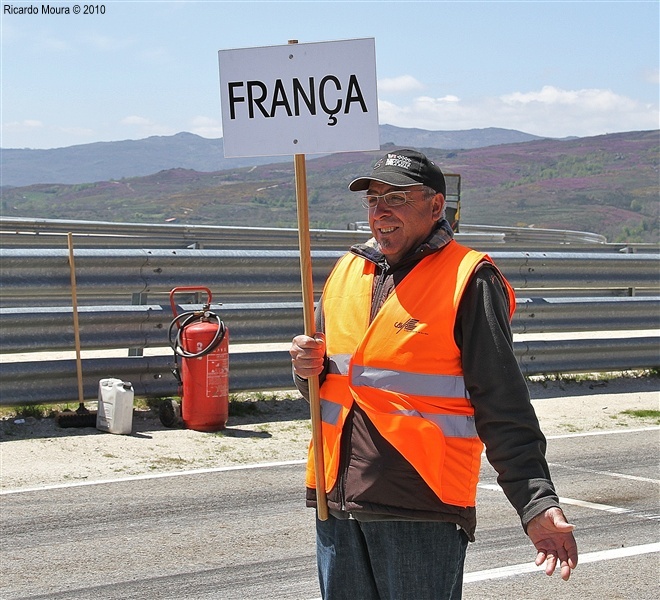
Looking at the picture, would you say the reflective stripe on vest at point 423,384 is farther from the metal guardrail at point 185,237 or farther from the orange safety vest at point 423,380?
the metal guardrail at point 185,237

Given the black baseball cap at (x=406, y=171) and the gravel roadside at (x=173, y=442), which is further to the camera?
the gravel roadside at (x=173, y=442)

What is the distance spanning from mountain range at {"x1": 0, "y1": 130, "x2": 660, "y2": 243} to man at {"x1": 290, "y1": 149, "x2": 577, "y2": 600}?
41.9 metres

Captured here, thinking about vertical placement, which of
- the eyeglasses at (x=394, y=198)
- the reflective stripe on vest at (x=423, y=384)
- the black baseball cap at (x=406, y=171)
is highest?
the black baseball cap at (x=406, y=171)

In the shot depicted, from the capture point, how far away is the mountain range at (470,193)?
52.0 metres

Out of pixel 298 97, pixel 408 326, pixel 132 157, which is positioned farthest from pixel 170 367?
pixel 132 157

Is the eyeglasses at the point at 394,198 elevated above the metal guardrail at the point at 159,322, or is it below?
above

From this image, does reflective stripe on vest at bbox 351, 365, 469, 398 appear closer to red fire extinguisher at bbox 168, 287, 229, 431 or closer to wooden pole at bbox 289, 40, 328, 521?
wooden pole at bbox 289, 40, 328, 521

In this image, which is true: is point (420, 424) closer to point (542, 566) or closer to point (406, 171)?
point (406, 171)

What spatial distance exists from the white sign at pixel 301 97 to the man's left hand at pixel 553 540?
1.37 metres

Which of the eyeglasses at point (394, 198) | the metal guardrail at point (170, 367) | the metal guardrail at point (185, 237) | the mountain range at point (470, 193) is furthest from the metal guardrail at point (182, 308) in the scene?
the mountain range at point (470, 193)

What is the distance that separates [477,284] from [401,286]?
0.78 ft

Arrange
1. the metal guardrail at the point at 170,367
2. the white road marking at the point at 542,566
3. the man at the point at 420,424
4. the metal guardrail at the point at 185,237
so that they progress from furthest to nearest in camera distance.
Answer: the metal guardrail at the point at 185,237
the metal guardrail at the point at 170,367
the white road marking at the point at 542,566
the man at the point at 420,424

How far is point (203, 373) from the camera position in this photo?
8523 millimetres

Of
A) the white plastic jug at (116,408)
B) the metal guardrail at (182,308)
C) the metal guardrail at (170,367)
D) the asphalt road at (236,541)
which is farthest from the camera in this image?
the metal guardrail at (182,308)
